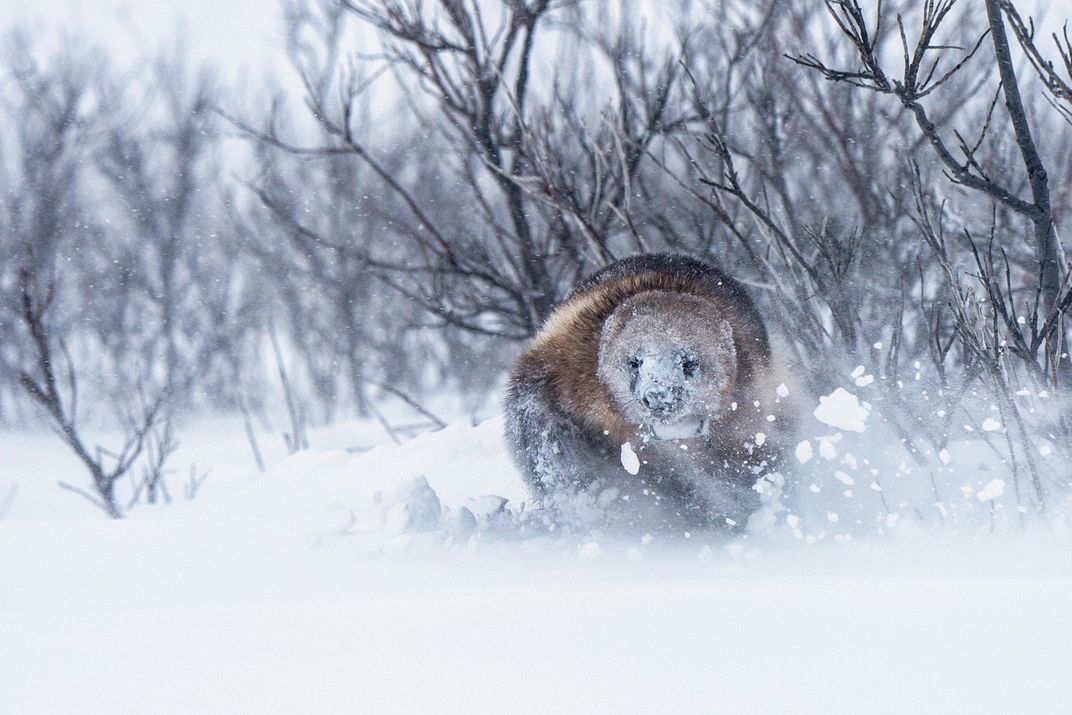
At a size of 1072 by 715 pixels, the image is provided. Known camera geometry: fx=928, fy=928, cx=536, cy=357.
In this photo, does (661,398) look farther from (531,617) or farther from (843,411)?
(531,617)

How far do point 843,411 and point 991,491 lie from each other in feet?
1.98

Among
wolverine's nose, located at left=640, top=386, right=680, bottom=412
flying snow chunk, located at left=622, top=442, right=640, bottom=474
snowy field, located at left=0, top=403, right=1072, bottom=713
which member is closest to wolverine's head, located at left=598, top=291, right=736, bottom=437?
wolverine's nose, located at left=640, top=386, right=680, bottom=412

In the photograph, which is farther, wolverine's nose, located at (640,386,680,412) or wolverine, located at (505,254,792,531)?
wolverine, located at (505,254,792,531)

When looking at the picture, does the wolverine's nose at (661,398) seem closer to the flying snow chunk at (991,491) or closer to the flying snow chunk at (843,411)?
the flying snow chunk at (843,411)

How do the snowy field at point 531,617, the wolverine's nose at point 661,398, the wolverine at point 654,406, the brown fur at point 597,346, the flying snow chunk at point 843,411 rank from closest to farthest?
the snowy field at point 531,617, the wolverine's nose at point 661,398, the wolverine at point 654,406, the brown fur at point 597,346, the flying snow chunk at point 843,411

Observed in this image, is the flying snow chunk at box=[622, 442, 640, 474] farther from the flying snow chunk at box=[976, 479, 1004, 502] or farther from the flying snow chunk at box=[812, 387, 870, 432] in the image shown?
the flying snow chunk at box=[976, 479, 1004, 502]

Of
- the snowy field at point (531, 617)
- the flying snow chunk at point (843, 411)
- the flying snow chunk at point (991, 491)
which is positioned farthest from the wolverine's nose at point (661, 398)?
the flying snow chunk at point (991, 491)

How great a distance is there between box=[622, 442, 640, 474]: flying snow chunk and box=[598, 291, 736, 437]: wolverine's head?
4.4 inches

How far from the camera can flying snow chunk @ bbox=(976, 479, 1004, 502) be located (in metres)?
3.06

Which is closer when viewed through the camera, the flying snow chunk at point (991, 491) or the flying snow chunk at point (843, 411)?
the flying snow chunk at point (991, 491)

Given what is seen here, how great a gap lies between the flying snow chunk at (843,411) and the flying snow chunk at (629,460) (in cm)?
74

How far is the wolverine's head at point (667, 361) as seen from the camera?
310 cm

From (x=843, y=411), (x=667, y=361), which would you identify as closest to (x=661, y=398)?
(x=667, y=361)

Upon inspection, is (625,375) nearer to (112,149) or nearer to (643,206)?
(643,206)
